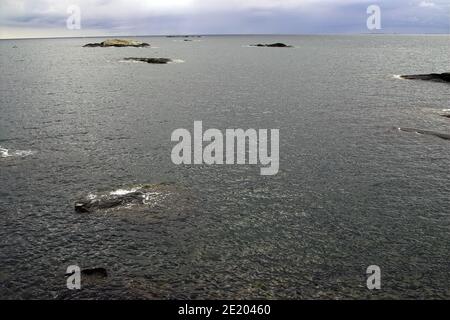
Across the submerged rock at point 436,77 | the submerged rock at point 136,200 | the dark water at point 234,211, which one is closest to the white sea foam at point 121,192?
the submerged rock at point 136,200

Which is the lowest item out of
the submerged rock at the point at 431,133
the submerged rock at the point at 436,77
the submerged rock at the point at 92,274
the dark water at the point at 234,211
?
the submerged rock at the point at 92,274

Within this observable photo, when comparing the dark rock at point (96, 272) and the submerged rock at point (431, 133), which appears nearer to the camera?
the dark rock at point (96, 272)

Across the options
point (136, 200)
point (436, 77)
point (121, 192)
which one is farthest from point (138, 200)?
point (436, 77)

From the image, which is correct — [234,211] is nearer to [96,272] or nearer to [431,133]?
[96,272]

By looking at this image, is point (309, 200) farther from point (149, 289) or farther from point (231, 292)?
point (149, 289)

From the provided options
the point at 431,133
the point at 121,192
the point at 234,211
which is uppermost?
the point at 431,133

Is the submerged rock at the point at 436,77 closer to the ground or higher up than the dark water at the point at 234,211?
higher up

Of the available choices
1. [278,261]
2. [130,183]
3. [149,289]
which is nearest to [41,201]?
[130,183]

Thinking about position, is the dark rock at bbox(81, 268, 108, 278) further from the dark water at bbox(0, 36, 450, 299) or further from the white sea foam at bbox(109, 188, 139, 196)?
the white sea foam at bbox(109, 188, 139, 196)

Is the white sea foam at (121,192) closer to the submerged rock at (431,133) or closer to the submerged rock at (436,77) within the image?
the submerged rock at (431,133)

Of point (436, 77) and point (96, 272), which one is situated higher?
point (436, 77)

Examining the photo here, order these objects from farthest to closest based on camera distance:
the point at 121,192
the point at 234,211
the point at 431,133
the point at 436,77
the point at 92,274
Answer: the point at 436,77
the point at 431,133
the point at 121,192
the point at 234,211
the point at 92,274

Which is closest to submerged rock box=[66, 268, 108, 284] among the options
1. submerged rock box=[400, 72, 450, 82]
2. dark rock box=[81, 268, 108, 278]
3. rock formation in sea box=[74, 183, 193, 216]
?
dark rock box=[81, 268, 108, 278]

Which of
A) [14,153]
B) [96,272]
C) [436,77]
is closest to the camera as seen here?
[96,272]
